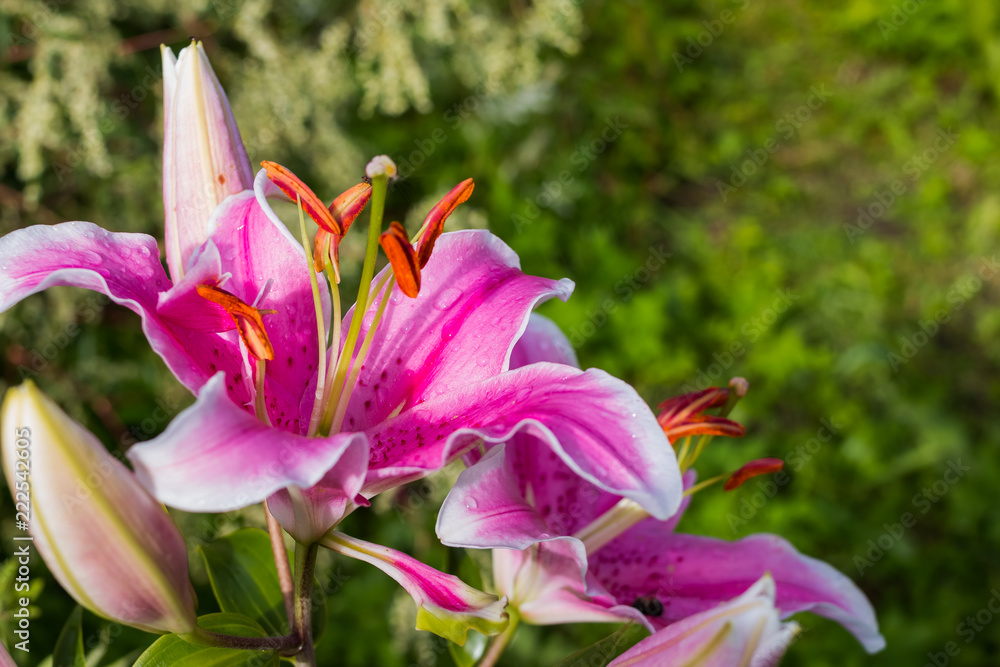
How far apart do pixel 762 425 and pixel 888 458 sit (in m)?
0.37

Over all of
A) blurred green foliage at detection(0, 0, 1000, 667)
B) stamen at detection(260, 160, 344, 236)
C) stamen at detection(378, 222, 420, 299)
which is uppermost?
stamen at detection(260, 160, 344, 236)

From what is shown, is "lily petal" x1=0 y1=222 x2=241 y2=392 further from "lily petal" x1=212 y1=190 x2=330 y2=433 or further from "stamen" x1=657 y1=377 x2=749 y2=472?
"stamen" x1=657 y1=377 x2=749 y2=472

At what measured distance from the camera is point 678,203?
3.09 meters

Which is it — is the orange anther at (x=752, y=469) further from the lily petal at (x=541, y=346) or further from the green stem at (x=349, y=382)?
the green stem at (x=349, y=382)

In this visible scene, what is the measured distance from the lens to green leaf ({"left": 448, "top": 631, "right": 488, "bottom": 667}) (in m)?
0.80

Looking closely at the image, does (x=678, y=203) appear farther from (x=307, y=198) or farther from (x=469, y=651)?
(x=307, y=198)

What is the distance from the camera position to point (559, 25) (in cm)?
201

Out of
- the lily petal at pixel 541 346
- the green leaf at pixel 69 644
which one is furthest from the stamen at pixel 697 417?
the green leaf at pixel 69 644

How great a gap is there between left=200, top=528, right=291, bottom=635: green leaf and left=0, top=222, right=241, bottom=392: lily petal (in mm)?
209

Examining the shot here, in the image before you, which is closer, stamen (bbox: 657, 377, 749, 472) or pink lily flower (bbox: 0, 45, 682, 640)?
pink lily flower (bbox: 0, 45, 682, 640)

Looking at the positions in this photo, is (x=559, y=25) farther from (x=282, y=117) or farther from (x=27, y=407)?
(x=27, y=407)

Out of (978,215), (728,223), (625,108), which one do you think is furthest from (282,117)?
(978,215)

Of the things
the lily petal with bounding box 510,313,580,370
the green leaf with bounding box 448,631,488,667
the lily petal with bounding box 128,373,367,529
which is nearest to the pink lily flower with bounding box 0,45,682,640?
the lily petal with bounding box 128,373,367,529

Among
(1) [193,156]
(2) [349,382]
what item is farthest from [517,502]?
(1) [193,156]
